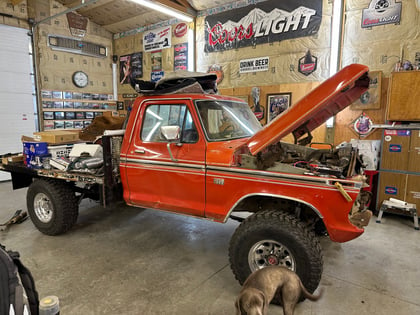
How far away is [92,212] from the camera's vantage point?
16.6 ft

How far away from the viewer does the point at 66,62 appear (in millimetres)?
8844

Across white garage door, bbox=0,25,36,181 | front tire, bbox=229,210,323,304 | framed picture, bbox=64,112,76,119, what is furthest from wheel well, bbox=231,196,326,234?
framed picture, bbox=64,112,76,119

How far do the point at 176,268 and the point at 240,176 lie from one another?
1344 mm

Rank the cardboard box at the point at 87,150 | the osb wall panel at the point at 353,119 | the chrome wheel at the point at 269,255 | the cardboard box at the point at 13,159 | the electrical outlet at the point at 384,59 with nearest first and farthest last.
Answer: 1. the chrome wheel at the point at 269,255
2. the cardboard box at the point at 87,150
3. the cardboard box at the point at 13,159
4. the electrical outlet at the point at 384,59
5. the osb wall panel at the point at 353,119

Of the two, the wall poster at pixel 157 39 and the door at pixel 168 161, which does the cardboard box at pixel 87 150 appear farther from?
the wall poster at pixel 157 39

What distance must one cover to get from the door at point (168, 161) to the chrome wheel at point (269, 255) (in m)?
0.70

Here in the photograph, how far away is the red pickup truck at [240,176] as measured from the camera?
2.39 metres

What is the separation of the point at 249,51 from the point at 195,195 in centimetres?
501

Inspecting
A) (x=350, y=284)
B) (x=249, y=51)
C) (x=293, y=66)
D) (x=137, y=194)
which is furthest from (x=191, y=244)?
(x=249, y=51)

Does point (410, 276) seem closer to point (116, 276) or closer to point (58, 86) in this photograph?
point (116, 276)

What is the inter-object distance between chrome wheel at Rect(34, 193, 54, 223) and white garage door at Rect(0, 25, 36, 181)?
4584 mm

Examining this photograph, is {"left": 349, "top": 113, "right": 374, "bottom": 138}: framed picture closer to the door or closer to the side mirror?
the door

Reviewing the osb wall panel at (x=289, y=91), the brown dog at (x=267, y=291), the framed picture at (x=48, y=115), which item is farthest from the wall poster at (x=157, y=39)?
the brown dog at (x=267, y=291)

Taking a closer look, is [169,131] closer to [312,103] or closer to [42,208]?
[312,103]
